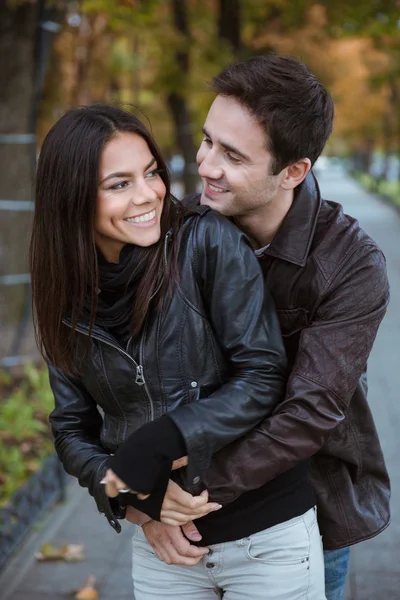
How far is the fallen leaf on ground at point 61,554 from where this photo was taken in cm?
443

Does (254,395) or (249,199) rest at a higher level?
(249,199)

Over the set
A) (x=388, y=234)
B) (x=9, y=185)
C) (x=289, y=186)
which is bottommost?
(x=388, y=234)

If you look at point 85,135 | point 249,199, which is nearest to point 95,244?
point 85,135

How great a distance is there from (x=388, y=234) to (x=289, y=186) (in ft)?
59.5

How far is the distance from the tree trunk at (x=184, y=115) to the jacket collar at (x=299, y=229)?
12.0m

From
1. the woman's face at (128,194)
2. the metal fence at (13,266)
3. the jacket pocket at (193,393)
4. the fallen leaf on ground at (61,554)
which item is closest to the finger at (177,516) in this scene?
the jacket pocket at (193,393)

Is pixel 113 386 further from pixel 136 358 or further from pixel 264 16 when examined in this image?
pixel 264 16

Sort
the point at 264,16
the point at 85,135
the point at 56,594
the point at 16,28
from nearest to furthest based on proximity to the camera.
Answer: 1. the point at 85,135
2. the point at 56,594
3. the point at 16,28
4. the point at 264,16

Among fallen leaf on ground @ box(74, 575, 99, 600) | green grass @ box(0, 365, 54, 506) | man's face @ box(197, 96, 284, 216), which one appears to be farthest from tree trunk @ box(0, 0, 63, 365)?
man's face @ box(197, 96, 284, 216)

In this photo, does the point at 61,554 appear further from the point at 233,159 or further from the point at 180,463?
the point at 233,159

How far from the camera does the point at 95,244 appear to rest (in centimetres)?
205

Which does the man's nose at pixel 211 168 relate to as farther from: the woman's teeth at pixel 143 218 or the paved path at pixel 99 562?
the paved path at pixel 99 562

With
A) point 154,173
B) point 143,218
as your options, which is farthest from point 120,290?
point 154,173

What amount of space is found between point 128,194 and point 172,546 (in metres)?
0.91
